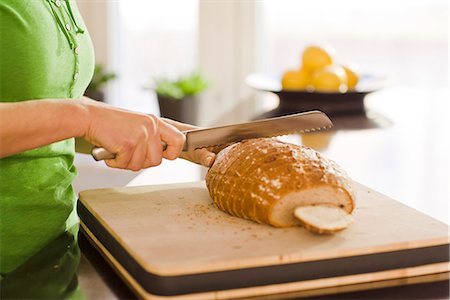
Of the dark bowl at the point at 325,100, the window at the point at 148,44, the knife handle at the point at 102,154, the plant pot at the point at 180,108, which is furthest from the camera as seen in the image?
the window at the point at 148,44

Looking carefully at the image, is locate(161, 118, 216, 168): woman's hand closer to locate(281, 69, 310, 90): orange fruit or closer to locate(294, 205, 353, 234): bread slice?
locate(294, 205, 353, 234): bread slice

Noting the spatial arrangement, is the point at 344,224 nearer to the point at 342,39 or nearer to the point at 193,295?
the point at 193,295

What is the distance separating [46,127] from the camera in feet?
3.59

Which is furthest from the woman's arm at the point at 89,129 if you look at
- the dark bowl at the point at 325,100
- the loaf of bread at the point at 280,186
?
the dark bowl at the point at 325,100

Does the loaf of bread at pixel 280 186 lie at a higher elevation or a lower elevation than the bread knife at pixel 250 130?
lower

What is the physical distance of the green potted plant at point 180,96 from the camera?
356cm

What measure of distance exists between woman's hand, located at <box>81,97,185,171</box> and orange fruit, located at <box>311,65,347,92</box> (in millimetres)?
1099

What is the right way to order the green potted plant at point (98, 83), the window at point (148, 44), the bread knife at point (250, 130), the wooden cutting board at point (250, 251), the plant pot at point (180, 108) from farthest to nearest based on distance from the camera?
the window at point (148, 44) < the green potted plant at point (98, 83) < the plant pot at point (180, 108) < the bread knife at point (250, 130) < the wooden cutting board at point (250, 251)

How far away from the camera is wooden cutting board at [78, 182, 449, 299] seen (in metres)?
0.97

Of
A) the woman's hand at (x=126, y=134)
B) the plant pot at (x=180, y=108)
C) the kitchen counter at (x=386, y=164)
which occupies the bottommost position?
the plant pot at (x=180, y=108)

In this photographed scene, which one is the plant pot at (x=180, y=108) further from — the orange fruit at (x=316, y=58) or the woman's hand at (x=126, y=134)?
the woman's hand at (x=126, y=134)

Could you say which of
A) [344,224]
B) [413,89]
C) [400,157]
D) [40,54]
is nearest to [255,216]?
[344,224]

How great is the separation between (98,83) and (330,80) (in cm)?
174

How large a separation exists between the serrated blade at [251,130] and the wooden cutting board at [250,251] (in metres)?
0.13
